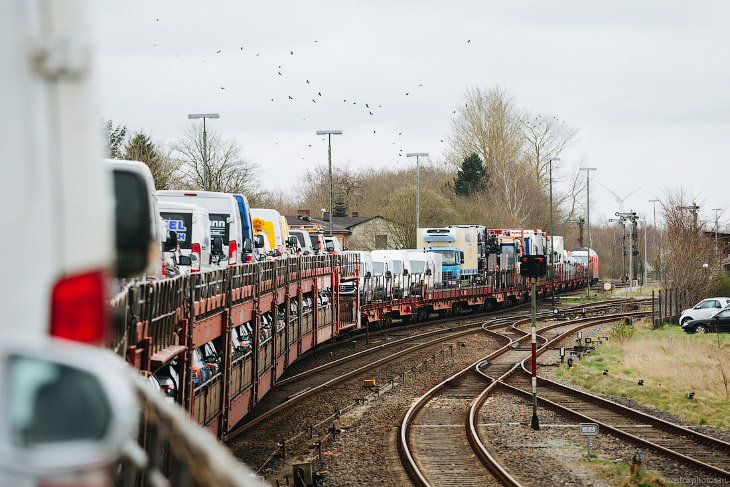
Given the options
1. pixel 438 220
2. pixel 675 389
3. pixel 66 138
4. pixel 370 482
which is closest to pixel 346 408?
pixel 370 482

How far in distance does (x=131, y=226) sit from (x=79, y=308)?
44 centimetres

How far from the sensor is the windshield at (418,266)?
145 feet

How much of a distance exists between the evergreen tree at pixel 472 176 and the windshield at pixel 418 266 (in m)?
41.6

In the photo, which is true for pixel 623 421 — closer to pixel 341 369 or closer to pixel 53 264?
pixel 341 369

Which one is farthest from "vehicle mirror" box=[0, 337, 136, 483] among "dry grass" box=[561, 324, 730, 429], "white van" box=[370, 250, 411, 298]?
"white van" box=[370, 250, 411, 298]

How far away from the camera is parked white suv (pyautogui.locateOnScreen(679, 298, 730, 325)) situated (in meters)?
38.5

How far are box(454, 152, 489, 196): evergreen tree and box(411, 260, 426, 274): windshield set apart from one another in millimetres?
41618

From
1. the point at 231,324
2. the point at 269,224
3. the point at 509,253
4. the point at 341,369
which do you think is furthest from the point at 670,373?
the point at 509,253

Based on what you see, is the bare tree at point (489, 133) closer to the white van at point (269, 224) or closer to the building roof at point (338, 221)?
the building roof at point (338, 221)

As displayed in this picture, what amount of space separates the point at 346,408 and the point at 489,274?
32.3 meters

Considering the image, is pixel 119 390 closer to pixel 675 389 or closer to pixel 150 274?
pixel 150 274

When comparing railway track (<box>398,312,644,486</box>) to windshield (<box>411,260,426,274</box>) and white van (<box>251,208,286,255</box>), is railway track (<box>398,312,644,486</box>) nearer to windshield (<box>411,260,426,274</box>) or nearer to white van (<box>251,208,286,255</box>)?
white van (<box>251,208,286,255</box>)

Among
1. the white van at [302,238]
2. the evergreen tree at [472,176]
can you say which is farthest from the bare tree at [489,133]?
the white van at [302,238]

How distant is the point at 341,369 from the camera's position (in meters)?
26.3
